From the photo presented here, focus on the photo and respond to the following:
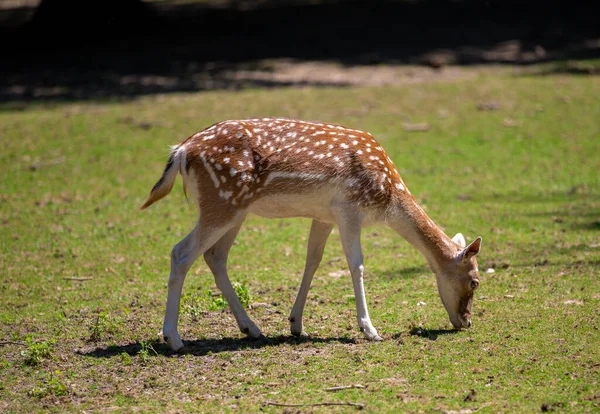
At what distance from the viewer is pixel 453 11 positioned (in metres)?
22.8

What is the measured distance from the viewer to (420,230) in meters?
7.18

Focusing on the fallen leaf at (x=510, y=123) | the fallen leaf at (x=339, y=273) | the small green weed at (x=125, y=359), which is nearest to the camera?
the small green weed at (x=125, y=359)

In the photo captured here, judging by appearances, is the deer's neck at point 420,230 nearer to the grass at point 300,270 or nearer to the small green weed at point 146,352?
the grass at point 300,270

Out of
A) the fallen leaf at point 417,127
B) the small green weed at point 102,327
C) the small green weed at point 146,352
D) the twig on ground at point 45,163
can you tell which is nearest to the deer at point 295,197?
the small green weed at point 146,352

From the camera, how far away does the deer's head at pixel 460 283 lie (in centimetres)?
704

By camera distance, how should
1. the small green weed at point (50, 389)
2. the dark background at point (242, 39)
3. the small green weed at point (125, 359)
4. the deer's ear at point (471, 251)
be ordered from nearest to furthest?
the small green weed at point (50, 389) → the small green weed at point (125, 359) → the deer's ear at point (471, 251) → the dark background at point (242, 39)

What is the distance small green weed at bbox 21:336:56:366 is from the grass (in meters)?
0.02

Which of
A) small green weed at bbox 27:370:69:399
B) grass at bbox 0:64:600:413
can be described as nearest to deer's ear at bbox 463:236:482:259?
grass at bbox 0:64:600:413

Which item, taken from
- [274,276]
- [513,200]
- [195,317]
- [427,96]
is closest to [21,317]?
[195,317]

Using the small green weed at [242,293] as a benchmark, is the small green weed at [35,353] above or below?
above

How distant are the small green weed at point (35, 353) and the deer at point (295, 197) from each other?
35.0 inches

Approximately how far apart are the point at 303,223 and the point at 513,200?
2832 mm

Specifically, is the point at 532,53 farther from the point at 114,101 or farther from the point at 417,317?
the point at 417,317

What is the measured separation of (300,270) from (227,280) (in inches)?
78.0
